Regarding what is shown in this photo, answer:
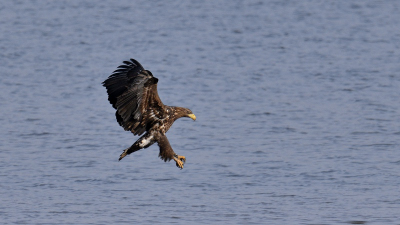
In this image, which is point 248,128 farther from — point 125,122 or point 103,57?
point 103,57

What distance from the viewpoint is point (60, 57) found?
16.7 m

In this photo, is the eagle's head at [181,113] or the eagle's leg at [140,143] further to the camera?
the eagle's head at [181,113]

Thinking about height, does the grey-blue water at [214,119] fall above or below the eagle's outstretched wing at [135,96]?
below

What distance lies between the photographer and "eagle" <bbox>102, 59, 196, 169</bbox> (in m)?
7.89

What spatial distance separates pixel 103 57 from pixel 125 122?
8.57m

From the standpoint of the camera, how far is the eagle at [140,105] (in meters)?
7.89

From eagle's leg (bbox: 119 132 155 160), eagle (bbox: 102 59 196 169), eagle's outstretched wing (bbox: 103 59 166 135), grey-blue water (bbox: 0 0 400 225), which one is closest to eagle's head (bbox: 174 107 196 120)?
eagle (bbox: 102 59 196 169)

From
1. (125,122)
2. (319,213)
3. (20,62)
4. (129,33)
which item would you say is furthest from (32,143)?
(129,33)

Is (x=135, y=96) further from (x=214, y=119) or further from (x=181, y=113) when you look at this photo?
(x=214, y=119)

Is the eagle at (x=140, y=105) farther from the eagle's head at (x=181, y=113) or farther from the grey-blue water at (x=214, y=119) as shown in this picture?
the grey-blue water at (x=214, y=119)

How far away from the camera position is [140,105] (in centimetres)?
809

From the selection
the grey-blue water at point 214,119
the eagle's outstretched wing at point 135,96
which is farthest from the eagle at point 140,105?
the grey-blue water at point 214,119

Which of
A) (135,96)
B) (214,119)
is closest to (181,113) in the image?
(135,96)

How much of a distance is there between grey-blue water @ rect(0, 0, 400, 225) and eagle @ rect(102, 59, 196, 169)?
728 millimetres
